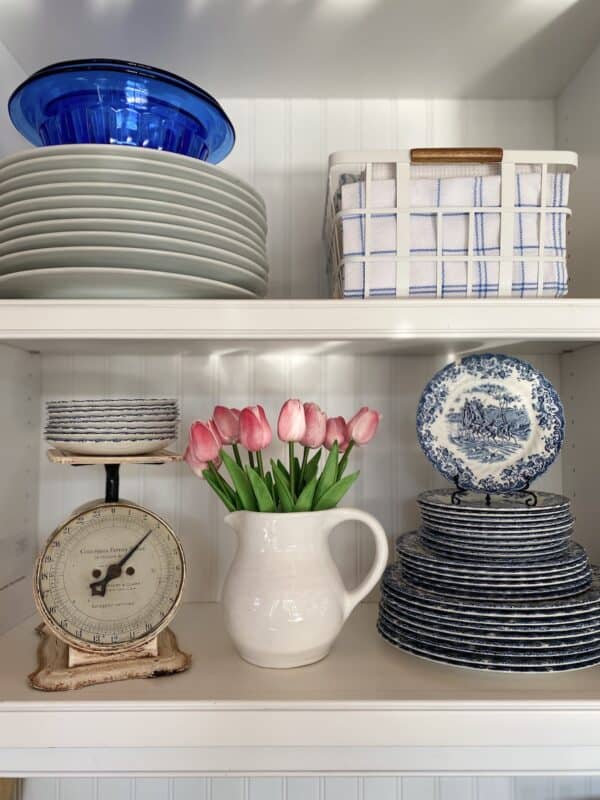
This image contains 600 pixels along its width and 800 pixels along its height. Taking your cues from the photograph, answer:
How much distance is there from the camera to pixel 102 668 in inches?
27.9

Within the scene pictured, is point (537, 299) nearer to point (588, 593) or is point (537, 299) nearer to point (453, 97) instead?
point (588, 593)

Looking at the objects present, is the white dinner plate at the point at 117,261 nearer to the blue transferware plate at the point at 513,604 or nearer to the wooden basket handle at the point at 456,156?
the wooden basket handle at the point at 456,156

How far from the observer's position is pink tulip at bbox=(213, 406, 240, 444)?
77 centimetres

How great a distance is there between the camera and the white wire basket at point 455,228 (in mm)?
718

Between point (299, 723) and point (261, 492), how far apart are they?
25 cm

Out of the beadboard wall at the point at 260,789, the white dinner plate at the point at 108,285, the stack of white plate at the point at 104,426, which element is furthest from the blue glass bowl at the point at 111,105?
the beadboard wall at the point at 260,789

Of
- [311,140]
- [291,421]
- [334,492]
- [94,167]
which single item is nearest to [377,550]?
[334,492]

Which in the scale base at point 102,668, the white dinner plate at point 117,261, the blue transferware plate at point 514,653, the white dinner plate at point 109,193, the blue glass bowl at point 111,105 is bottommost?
the scale base at point 102,668

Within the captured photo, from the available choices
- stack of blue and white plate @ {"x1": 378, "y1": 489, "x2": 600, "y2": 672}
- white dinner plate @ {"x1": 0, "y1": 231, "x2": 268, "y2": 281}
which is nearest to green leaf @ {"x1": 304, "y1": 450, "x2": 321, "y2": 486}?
stack of blue and white plate @ {"x1": 378, "y1": 489, "x2": 600, "y2": 672}

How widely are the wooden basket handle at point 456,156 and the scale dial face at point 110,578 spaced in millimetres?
524

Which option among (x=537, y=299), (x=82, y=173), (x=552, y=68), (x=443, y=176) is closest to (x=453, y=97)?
(x=552, y=68)

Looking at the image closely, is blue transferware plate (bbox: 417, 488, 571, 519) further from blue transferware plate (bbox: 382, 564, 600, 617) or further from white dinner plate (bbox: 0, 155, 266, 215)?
white dinner plate (bbox: 0, 155, 266, 215)

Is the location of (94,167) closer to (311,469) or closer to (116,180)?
(116,180)

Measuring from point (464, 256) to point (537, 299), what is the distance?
10 centimetres
